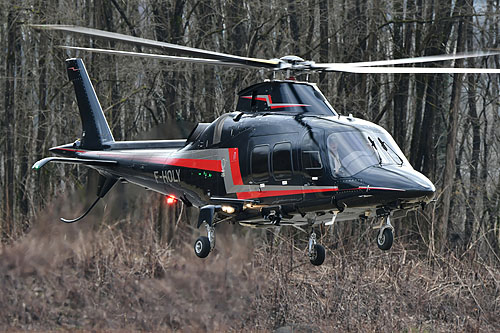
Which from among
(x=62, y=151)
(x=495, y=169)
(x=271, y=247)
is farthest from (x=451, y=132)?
(x=62, y=151)

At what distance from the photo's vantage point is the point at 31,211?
25.2 meters

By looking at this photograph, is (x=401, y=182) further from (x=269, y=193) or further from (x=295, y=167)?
(x=269, y=193)

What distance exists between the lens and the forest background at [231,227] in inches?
725

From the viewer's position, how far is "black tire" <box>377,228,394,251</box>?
452 inches

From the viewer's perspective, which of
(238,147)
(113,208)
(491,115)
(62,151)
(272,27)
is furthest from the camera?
Result: (491,115)

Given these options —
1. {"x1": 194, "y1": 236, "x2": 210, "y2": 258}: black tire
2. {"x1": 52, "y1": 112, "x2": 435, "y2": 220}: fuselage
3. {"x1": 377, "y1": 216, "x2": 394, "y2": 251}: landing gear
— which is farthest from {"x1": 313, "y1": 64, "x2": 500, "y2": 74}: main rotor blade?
{"x1": 194, "y1": 236, "x2": 210, "y2": 258}: black tire

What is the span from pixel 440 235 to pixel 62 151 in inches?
400

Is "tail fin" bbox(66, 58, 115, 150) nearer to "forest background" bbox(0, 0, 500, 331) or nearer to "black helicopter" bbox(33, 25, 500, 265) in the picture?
"black helicopter" bbox(33, 25, 500, 265)

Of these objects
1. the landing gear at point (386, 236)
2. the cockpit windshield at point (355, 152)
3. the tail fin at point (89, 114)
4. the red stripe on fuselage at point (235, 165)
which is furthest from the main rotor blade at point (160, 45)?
the tail fin at point (89, 114)

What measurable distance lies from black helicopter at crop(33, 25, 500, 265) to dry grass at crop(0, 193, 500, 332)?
444 centimetres

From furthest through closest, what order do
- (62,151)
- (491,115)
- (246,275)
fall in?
1. (491,115)
2. (246,275)
3. (62,151)

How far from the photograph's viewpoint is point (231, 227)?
58.2 feet

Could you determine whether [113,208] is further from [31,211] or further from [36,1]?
[36,1]

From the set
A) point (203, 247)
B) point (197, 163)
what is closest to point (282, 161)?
point (203, 247)
